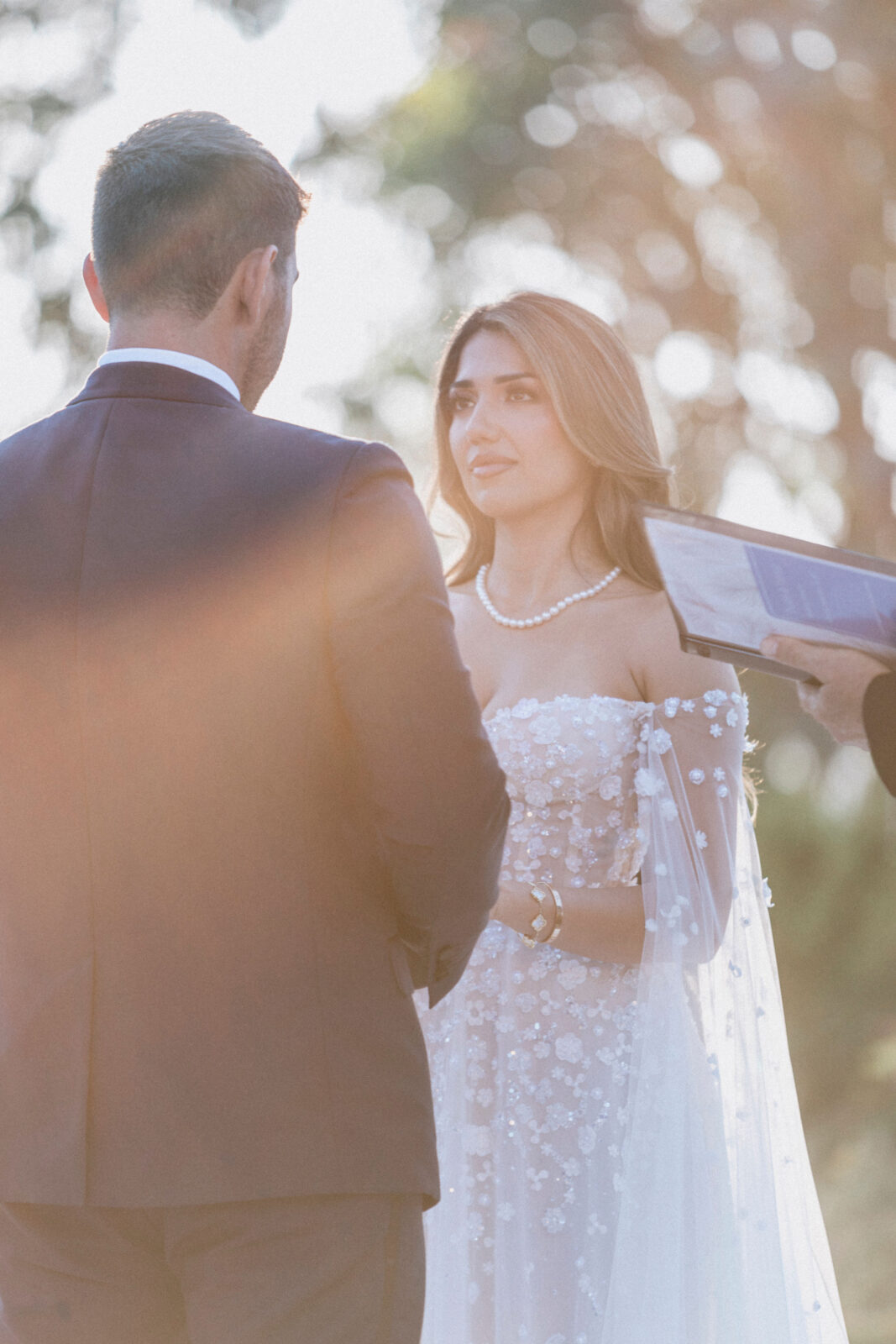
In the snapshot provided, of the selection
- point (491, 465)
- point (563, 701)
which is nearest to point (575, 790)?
point (563, 701)

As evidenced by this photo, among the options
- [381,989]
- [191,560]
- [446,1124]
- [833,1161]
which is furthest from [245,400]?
[833,1161]

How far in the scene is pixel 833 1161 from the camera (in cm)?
783

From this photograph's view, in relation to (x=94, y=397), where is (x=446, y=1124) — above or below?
below

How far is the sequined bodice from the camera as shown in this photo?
3055 millimetres

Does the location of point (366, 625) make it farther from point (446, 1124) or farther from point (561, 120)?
point (561, 120)

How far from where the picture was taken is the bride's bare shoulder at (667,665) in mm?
3031

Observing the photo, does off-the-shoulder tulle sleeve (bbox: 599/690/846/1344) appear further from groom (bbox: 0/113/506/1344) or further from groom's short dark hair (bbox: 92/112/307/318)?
groom's short dark hair (bbox: 92/112/307/318)

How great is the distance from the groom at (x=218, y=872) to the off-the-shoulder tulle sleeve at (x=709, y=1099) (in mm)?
1037

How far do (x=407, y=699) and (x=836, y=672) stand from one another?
708mm

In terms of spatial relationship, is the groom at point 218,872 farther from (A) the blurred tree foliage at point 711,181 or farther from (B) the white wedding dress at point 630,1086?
(A) the blurred tree foliage at point 711,181

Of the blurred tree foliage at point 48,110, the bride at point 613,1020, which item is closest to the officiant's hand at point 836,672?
the bride at point 613,1020

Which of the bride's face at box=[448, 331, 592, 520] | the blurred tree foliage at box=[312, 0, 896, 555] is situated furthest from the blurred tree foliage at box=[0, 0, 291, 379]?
the bride's face at box=[448, 331, 592, 520]

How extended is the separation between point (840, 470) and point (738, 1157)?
661 centimetres

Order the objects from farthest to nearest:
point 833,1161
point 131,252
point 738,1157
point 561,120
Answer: point 561,120, point 833,1161, point 738,1157, point 131,252
